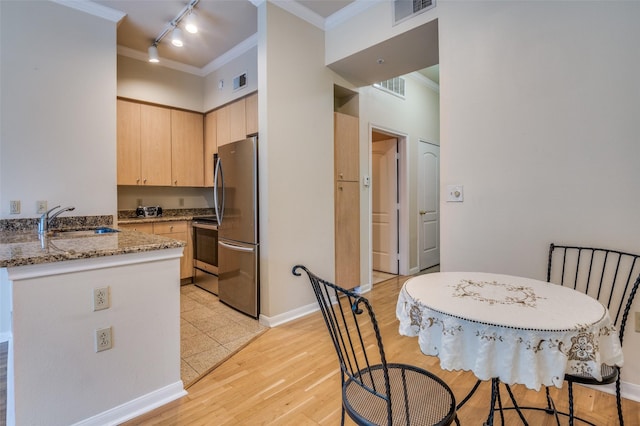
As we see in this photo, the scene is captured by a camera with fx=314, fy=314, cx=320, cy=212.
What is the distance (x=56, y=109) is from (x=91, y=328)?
222cm

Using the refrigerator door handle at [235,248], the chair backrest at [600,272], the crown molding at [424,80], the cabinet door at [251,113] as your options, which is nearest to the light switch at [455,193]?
the chair backrest at [600,272]

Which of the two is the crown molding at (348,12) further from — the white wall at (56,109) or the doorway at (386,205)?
the white wall at (56,109)

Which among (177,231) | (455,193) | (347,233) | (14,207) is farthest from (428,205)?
(14,207)

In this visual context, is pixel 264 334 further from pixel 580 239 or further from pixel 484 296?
pixel 580 239

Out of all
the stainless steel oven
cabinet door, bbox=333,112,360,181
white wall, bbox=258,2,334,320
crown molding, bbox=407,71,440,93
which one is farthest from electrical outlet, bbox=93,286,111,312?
crown molding, bbox=407,71,440,93

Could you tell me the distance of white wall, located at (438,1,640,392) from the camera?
183 cm

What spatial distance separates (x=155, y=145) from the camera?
13.6 feet

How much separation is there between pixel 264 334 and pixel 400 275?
2.59 m

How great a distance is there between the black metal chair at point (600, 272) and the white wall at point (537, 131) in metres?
0.07

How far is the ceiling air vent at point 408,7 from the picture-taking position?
2562 mm

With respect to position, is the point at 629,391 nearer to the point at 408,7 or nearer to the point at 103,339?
the point at 103,339

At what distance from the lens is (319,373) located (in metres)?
2.17

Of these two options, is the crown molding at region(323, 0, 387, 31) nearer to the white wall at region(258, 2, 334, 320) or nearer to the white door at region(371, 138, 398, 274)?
the white wall at region(258, 2, 334, 320)

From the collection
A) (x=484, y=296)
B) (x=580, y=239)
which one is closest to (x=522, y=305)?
(x=484, y=296)
